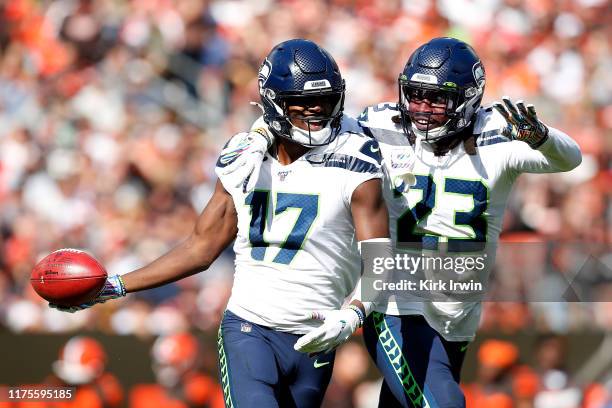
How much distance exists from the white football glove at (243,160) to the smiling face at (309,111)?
147mm

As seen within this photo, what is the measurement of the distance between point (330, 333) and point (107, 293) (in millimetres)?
1135

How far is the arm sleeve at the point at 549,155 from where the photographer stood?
15.6 ft

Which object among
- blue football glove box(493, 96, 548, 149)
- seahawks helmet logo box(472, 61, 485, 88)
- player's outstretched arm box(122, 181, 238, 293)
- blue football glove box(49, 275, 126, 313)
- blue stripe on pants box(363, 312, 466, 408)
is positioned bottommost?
blue stripe on pants box(363, 312, 466, 408)

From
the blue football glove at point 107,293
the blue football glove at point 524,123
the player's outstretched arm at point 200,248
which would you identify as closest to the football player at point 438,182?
the blue football glove at point 524,123

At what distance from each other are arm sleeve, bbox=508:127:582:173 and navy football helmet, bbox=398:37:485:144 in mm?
254

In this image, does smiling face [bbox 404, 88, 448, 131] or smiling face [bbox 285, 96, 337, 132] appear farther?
smiling face [bbox 404, 88, 448, 131]

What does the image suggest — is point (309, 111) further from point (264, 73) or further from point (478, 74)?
point (478, 74)

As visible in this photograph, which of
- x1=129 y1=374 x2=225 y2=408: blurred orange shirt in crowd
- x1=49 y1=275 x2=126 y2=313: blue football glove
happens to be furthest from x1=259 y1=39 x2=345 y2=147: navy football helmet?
x1=129 y1=374 x2=225 y2=408: blurred orange shirt in crowd

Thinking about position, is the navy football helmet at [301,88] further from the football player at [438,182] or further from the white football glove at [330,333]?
the white football glove at [330,333]

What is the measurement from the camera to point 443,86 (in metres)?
4.92

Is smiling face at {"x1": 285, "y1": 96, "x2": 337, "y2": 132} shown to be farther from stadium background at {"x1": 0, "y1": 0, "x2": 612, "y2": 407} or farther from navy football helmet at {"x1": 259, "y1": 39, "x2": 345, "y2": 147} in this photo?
stadium background at {"x1": 0, "y1": 0, "x2": 612, "y2": 407}

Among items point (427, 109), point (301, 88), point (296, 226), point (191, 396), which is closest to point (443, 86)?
point (427, 109)

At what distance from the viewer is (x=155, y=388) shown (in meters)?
7.67

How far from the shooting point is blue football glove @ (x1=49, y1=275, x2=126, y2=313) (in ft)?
15.9
